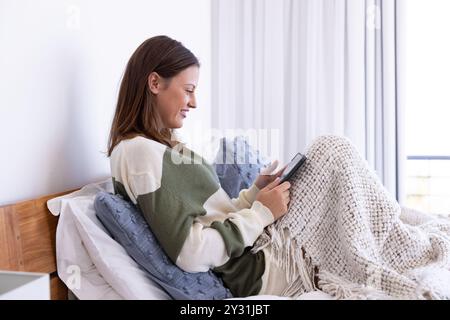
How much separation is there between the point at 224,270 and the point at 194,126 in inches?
50.6

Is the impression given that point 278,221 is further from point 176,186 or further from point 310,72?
point 310,72

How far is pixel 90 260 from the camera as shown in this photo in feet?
3.54

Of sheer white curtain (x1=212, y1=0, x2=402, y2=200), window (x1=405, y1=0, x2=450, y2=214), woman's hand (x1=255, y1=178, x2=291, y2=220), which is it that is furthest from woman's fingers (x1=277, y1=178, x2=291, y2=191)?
window (x1=405, y1=0, x2=450, y2=214)

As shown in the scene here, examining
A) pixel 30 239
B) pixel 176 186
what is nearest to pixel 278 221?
pixel 176 186

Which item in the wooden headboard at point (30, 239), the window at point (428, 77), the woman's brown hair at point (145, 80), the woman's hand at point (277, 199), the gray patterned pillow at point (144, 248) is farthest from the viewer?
the window at point (428, 77)

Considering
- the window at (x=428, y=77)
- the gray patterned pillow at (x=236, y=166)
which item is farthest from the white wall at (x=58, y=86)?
the window at (x=428, y=77)

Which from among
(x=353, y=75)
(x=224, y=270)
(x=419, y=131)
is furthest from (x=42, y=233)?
(x=419, y=131)

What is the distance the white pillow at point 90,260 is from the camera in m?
1.04

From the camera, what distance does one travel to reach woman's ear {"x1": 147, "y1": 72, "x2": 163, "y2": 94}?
128 centimetres

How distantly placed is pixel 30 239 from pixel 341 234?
0.71 meters

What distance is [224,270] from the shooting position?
1.15 meters

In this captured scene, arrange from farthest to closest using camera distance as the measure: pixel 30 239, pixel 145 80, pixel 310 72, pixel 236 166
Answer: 1. pixel 310 72
2. pixel 236 166
3. pixel 145 80
4. pixel 30 239

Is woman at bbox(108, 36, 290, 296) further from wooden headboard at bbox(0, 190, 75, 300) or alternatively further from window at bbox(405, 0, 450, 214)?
window at bbox(405, 0, 450, 214)

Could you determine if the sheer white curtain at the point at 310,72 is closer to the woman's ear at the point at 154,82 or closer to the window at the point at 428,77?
the window at the point at 428,77
